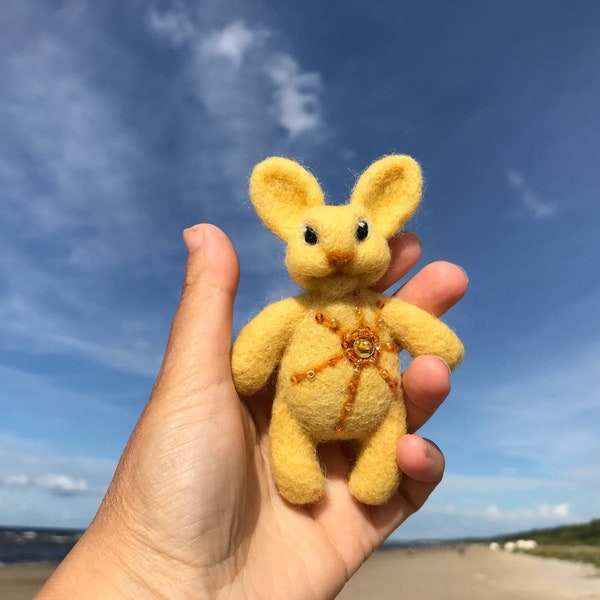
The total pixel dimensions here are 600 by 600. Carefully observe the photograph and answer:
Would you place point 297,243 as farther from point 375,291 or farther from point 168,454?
point 168,454

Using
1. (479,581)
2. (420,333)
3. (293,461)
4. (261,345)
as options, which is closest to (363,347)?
(420,333)

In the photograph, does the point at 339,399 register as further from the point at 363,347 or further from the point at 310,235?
the point at 310,235

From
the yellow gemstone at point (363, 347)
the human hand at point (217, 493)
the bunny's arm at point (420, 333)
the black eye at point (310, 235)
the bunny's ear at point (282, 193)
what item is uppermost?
the bunny's ear at point (282, 193)

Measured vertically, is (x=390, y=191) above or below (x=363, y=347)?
above

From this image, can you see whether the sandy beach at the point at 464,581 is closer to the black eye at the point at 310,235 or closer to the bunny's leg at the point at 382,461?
the bunny's leg at the point at 382,461

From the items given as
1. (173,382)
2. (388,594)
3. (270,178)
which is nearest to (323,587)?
(173,382)

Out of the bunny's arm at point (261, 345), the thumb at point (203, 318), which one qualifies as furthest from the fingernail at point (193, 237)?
the bunny's arm at point (261, 345)
